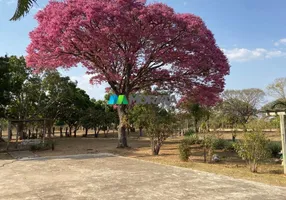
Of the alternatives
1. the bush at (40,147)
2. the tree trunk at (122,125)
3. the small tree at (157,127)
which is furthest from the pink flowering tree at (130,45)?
the bush at (40,147)

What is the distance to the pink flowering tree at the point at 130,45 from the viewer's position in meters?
12.4

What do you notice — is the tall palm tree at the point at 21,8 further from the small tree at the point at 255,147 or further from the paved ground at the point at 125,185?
the small tree at the point at 255,147

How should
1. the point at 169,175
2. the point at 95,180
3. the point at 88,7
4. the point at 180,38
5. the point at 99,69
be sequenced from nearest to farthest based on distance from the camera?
the point at 95,180
the point at 169,175
the point at 88,7
the point at 180,38
the point at 99,69

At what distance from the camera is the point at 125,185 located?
649 cm

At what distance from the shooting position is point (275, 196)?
5.46 meters

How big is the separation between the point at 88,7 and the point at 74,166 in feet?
→ 22.3

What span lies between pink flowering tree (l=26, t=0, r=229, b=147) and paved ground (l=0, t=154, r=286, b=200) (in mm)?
6291

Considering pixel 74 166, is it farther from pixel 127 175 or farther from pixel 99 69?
A: pixel 99 69

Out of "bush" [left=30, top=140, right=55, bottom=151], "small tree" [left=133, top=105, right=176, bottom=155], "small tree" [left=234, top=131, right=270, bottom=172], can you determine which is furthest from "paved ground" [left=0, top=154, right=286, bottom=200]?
"bush" [left=30, top=140, right=55, bottom=151]

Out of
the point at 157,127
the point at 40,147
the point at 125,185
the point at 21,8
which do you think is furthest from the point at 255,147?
the point at 40,147

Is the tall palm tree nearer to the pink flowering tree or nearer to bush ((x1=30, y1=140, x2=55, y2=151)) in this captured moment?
the pink flowering tree

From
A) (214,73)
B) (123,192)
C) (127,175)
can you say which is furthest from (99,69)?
(123,192)

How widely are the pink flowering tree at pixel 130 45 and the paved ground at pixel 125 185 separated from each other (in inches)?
248

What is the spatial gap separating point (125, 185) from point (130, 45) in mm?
8500
